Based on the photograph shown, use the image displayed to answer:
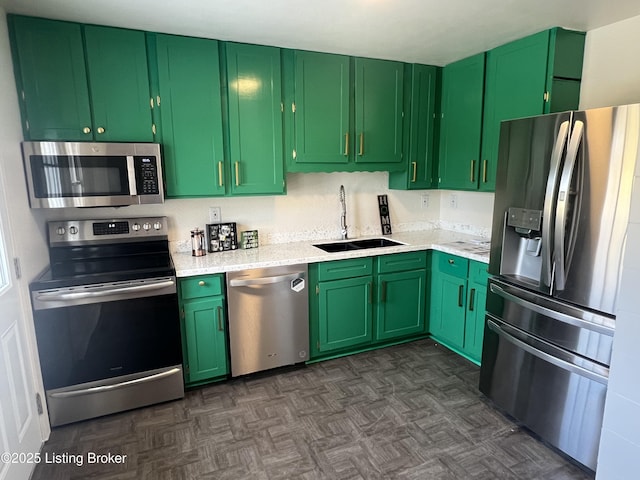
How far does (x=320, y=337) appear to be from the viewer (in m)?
3.01

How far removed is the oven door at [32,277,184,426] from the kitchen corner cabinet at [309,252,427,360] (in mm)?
1069

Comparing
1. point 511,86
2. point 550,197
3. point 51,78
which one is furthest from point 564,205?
point 51,78

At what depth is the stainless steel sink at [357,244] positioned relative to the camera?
10.7 ft

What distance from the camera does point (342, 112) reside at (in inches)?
121

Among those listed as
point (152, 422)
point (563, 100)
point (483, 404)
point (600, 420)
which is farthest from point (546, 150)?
point (152, 422)

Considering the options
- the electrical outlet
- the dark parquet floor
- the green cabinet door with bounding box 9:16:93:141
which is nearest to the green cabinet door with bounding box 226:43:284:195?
the electrical outlet

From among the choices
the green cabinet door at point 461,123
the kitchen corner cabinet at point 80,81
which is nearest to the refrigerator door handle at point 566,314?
the green cabinet door at point 461,123

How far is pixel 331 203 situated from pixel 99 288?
6.53 ft

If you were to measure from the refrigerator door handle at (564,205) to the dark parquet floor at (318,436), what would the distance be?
3.27 ft

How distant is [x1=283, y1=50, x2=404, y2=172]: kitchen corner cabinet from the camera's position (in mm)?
2932

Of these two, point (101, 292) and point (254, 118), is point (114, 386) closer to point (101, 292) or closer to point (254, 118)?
point (101, 292)

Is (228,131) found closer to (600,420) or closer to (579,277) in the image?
(579,277)

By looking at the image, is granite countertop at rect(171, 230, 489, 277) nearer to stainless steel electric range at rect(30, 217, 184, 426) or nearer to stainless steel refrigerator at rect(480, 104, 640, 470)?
stainless steel electric range at rect(30, 217, 184, 426)

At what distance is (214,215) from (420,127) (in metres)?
1.97
